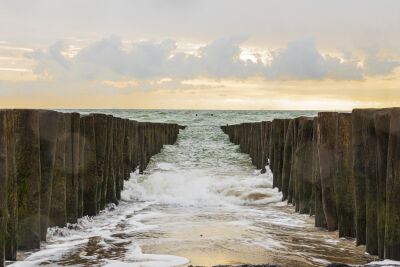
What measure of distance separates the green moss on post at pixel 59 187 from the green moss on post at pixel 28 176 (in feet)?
2.02

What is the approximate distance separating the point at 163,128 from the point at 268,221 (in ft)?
39.7

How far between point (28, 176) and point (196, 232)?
79.1 inches

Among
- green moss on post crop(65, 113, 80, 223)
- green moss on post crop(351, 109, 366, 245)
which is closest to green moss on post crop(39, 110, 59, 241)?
green moss on post crop(65, 113, 80, 223)

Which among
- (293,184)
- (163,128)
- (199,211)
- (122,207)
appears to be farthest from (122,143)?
(163,128)

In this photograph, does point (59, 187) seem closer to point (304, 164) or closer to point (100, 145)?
point (100, 145)

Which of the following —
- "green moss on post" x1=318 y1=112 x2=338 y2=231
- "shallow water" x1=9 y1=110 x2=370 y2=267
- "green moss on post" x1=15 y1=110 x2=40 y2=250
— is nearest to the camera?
"shallow water" x1=9 y1=110 x2=370 y2=267

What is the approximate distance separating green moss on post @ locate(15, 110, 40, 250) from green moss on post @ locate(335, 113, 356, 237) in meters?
3.36

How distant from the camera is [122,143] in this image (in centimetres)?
930

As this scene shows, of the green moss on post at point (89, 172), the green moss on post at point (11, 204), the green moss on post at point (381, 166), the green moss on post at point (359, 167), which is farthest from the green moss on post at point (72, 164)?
the green moss on post at point (381, 166)

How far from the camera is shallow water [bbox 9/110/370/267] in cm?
437

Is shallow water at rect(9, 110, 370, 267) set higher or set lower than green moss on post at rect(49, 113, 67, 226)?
lower

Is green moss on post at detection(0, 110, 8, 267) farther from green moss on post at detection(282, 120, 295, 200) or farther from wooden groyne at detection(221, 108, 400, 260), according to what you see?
green moss on post at detection(282, 120, 295, 200)

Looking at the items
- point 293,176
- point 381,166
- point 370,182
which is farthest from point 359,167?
point 293,176

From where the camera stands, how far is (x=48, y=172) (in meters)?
5.04
